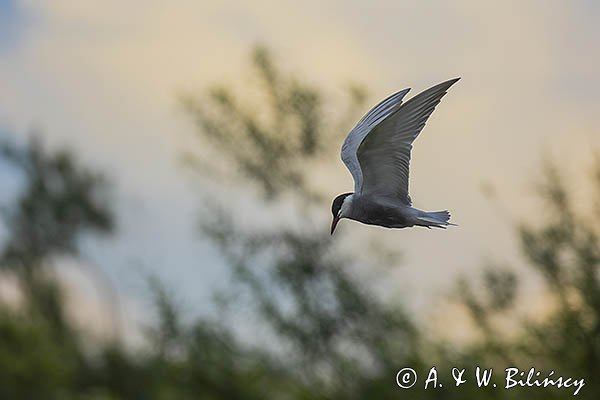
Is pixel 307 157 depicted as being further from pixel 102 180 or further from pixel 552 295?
pixel 102 180

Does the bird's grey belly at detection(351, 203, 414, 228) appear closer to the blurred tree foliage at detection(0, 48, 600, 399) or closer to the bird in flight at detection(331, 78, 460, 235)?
the bird in flight at detection(331, 78, 460, 235)

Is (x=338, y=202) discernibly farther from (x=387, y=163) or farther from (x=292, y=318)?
(x=292, y=318)

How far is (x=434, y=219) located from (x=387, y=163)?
0.37m

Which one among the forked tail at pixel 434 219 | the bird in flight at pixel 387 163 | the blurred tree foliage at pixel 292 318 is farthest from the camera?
the blurred tree foliage at pixel 292 318

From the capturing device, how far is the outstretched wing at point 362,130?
8.59ft

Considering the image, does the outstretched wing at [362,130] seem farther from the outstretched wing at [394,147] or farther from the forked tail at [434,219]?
the forked tail at [434,219]

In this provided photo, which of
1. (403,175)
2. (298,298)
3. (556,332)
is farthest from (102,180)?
(403,175)

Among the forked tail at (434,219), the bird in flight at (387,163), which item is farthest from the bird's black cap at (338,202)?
the forked tail at (434,219)

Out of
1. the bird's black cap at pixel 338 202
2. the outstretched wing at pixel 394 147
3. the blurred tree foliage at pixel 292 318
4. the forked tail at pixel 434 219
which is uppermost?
the blurred tree foliage at pixel 292 318

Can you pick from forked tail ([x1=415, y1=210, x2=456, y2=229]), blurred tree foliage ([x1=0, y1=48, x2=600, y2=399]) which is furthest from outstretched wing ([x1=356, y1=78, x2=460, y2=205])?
blurred tree foliage ([x1=0, y1=48, x2=600, y2=399])

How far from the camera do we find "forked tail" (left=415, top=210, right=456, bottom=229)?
235 cm

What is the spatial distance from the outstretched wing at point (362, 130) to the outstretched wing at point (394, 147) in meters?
0.01

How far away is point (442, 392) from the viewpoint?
10781 mm

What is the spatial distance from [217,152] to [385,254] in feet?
7.59
